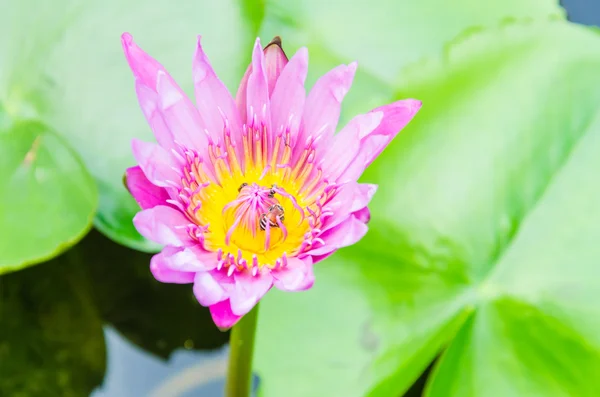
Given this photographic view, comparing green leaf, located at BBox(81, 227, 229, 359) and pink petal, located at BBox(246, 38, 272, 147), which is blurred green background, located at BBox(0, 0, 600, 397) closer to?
green leaf, located at BBox(81, 227, 229, 359)

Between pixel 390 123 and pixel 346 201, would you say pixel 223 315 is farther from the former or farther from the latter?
pixel 390 123

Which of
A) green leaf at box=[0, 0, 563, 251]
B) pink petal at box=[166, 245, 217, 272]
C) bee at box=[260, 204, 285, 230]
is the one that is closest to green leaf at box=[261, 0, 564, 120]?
green leaf at box=[0, 0, 563, 251]

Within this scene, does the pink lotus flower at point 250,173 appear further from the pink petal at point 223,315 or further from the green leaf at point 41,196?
the green leaf at point 41,196

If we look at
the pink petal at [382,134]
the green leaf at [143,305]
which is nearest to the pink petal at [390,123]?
the pink petal at [382,134]

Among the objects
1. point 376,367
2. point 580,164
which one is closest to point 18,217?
point 376,367

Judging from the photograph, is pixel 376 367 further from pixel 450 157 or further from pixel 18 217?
pixel 18 217

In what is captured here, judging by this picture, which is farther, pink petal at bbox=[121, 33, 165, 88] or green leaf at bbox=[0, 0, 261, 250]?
green leaf at bbox=[0, 0, 261, 250]
